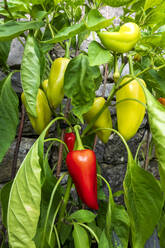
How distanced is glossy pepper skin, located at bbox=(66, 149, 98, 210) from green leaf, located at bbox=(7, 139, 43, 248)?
0.09 metres

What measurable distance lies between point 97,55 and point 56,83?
15 cm

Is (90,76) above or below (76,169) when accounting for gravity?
above

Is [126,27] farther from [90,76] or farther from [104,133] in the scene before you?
[104,133]

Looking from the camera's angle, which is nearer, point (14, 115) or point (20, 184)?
point (20, 184)

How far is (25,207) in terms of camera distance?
0.40 meters

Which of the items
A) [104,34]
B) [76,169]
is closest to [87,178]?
[76,169]

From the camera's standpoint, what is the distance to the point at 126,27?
0.46m

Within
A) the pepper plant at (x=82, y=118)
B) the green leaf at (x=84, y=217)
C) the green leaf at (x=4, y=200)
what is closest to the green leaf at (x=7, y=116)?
the pepper plant at (x=82, y=118)

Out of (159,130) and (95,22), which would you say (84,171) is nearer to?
(159,130)

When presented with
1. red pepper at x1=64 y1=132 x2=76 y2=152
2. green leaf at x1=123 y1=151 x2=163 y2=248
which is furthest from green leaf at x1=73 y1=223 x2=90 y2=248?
red pepper at x1=64 y1=132 x2=76 y2=152

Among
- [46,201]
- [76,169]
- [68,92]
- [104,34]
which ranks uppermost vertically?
[104,34]

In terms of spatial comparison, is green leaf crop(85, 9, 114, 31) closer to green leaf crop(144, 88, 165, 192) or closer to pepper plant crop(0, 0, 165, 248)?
pepper plant crop(0, 0, 165, 248)

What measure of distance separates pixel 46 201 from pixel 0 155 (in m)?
0.16

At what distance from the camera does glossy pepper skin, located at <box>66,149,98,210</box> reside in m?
0.50
